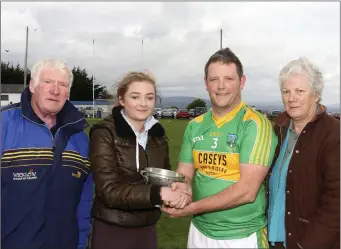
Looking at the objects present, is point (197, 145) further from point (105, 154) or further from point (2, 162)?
point (2, 162)

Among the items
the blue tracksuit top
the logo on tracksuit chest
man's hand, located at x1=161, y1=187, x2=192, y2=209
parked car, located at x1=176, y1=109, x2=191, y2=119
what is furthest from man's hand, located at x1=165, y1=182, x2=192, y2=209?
parked car, located at x1=176, y1=109, x2=191, y2=119

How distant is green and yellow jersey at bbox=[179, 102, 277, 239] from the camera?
3.36 metres

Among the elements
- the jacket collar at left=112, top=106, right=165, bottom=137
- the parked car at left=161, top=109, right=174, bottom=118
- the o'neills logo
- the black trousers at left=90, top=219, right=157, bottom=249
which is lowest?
the parked car at left=161, top=109, right=174, bottom=118

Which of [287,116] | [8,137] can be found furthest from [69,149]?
[287,116]

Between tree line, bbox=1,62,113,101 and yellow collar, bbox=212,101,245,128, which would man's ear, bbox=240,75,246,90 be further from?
tree line, bbox=1,62,113,101

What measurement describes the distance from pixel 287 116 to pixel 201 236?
1.31m

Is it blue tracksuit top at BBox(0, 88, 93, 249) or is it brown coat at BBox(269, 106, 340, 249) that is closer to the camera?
brown coat at BBox(269, 106, 340, 249)

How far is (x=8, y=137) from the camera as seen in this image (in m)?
3.35

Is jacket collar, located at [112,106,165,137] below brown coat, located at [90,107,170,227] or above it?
above

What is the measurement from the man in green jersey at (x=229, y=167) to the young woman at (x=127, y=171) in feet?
0.81

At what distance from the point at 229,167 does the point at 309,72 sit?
1.03 meters

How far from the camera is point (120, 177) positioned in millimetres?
3428

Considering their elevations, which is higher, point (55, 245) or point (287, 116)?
point (287, 116)

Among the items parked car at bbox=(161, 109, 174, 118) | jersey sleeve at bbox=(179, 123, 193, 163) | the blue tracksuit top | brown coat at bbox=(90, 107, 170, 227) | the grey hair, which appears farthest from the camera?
parked car at bbox=(161, 109, 174, 118)
